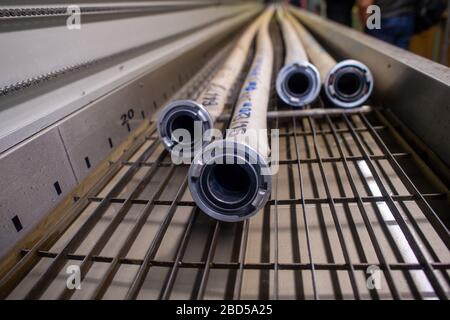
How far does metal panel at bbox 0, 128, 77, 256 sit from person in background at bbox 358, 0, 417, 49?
2357mm

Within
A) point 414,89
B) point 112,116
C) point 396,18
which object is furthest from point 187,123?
point 396,18

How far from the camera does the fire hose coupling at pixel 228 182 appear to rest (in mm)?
689

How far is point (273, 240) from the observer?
767 mm

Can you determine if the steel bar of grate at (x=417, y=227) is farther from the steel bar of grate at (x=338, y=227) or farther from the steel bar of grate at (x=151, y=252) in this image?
the steel bar of grate at (x=151, y=252)

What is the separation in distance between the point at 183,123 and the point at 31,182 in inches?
19.5

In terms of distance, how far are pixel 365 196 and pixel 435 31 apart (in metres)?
3.31

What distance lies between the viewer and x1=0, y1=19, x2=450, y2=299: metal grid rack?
65 cm

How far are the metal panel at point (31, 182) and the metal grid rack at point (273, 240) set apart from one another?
7 cm

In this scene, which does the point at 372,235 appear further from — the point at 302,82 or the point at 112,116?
the point at 112,116

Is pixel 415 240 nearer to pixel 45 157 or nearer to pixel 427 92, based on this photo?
pixel 427 92
